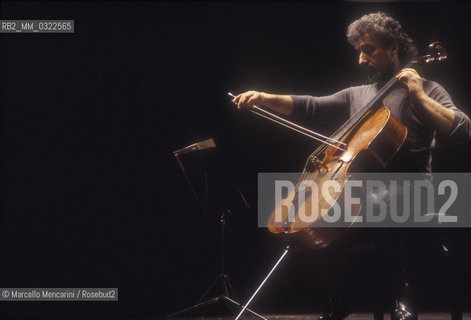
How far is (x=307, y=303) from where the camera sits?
2.83 m

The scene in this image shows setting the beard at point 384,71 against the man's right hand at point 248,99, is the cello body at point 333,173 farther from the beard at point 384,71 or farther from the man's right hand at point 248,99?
the man's right hand at point 248,99

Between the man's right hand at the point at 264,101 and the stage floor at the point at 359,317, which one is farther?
the stage floor at the point at 359,317

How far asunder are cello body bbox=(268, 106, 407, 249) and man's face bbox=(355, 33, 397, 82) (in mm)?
210

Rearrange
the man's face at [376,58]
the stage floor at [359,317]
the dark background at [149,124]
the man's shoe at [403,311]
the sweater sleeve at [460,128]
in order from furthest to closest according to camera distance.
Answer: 1. the dark background at [149,124]
2. the stage floor at [359,317]
3. the man's face at [376,58]
4. the sweater sleeve at [460,128]
5. the man's shoe at [403,311]

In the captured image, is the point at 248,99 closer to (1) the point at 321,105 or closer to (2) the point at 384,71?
(1) the point at 321,105

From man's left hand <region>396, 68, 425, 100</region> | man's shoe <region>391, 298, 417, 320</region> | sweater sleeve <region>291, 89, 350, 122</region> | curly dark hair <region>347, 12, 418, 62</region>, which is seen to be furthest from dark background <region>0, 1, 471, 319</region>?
man's shoe <region>391, 298, 417, 320</region>

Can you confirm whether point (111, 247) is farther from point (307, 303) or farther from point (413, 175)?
point (413, 175)

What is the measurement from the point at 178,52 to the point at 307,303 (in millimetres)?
1796

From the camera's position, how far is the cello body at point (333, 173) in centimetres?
150

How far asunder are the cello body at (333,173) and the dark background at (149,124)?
3.98ft

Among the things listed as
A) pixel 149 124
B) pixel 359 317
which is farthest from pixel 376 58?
pixel 149 124

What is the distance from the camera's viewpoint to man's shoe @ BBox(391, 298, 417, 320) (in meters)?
1.46

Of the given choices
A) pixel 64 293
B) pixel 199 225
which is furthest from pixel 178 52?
pixel 64 293

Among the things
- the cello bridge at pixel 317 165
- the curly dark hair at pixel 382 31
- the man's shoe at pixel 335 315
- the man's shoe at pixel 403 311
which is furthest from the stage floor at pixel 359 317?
the curly dark hair at pixel 382 31
